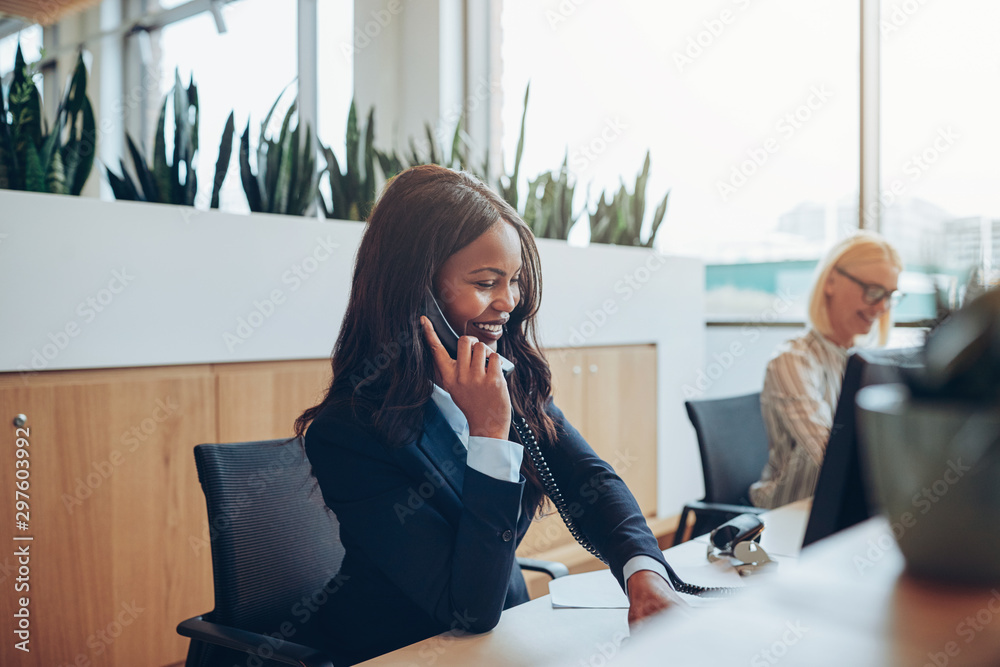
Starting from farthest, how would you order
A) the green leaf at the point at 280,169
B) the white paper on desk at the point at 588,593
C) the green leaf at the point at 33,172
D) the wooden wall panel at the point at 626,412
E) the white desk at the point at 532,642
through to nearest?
the wooden wall panel at the point at 626,412, the green leaf at the point at 280,169, the green leaf at the point at 33,172, the white paper on desk at the point at 588,593, the white desk at the point at 532,642

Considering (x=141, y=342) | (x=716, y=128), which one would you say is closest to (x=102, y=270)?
(x=141, y=342)

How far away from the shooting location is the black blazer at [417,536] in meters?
1.11

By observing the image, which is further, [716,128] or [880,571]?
[716,128]

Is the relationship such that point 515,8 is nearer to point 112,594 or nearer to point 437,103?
point 437,103

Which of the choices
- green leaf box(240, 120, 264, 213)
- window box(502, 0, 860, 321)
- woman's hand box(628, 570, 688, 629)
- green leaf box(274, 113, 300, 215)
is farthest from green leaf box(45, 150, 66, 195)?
window box(502, 0, 860, 321)

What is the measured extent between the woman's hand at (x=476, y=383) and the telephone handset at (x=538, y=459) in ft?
0.08

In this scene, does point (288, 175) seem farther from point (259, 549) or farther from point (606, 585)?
point (606, 585)

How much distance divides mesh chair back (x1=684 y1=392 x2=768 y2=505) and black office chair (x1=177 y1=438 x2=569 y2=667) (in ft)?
4.07

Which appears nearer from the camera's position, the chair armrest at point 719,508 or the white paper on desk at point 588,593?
the white paper on desk at point 588,593

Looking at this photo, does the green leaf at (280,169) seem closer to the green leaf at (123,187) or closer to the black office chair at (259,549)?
the green leaf at (123,187)

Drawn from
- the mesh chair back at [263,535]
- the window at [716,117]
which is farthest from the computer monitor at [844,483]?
the window at [716,117]

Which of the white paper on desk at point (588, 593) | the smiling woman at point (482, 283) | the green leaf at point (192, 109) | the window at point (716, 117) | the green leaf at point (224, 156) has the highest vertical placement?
the window at point (716, 117)

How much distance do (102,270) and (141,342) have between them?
0.20m

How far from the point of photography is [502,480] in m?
1.13
